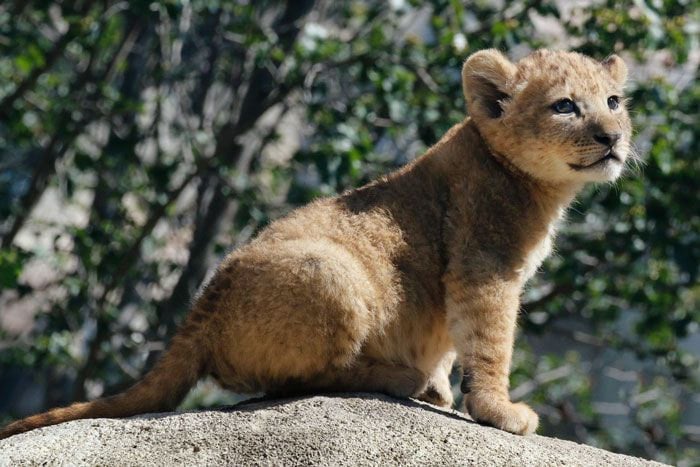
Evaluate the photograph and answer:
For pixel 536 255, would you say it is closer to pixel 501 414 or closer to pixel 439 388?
pixel 439 388

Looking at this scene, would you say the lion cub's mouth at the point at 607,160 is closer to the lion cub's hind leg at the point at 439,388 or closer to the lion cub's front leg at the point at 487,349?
the lion cub's front leg at the point at 487,349

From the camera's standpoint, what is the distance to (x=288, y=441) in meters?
5.75

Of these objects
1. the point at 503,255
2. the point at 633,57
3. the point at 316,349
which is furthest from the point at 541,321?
the point at 316,349

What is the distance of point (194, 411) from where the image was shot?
241 inches

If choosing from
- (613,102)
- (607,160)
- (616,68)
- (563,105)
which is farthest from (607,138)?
(616,68)

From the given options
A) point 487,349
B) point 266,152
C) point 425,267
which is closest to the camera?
point 487,349

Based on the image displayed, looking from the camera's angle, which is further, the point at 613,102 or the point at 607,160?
the point at 613,102

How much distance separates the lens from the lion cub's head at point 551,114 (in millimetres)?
7094

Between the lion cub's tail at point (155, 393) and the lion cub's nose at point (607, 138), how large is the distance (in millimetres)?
2713

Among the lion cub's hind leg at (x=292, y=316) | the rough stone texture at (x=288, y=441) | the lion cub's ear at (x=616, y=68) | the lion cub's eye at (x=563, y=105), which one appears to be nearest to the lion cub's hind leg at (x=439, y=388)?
the lion cub's hind leg at (x=292, y=316)

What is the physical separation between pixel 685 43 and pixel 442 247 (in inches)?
163

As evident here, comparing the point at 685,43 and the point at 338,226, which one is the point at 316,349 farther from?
the point at 685,43

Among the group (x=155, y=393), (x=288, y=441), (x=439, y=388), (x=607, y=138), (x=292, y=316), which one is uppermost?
(x=607, y=138)

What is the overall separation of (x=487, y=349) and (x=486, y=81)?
1.96 meters
